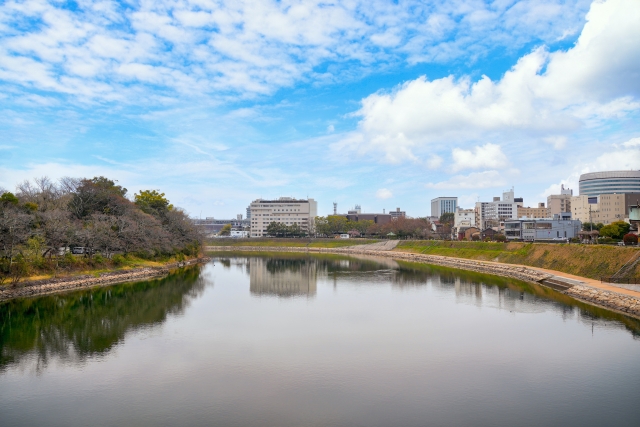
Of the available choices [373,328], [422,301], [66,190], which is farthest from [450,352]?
[66,190]

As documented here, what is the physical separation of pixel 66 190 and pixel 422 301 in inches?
1347

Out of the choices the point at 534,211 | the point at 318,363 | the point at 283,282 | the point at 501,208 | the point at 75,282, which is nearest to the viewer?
the point at 318,363

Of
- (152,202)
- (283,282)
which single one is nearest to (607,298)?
(283,282)

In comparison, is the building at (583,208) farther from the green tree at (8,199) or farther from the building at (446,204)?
the building at (446,204)

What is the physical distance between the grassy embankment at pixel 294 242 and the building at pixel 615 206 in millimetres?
38100

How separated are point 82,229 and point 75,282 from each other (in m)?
4.79

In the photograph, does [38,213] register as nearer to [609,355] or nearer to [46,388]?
[46,388]

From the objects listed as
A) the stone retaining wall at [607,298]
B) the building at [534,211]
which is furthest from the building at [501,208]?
the stone retaining wall at [607,298]

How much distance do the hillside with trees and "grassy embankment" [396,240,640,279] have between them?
110 ft

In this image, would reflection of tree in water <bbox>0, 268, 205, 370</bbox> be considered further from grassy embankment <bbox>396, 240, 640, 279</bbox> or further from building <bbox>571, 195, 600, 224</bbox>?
building <bbox>571, 195, 600, 224</bbox>

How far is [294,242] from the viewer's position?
9369cm

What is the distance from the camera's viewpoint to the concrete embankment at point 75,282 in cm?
2541

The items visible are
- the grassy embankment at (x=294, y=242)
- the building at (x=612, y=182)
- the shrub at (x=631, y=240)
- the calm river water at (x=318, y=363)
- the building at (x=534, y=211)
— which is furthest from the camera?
the building at (x=612, y=182)

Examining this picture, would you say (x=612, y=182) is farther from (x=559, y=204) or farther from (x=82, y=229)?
(x=82, y=229)
